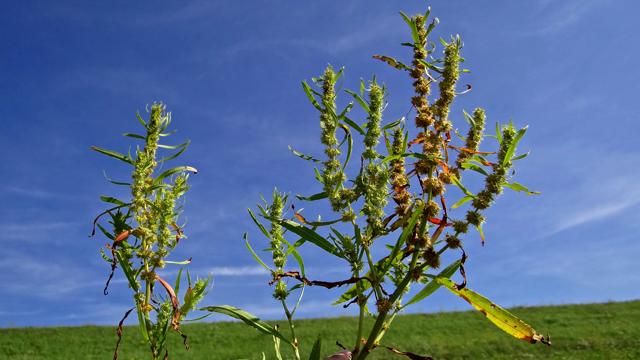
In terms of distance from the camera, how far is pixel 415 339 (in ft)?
58.0

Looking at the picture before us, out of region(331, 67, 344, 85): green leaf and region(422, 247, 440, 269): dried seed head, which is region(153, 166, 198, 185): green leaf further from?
region(422, 247, 440, 269): dried seed head

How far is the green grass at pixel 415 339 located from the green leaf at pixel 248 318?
1442 cm

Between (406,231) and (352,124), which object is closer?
(406,231)

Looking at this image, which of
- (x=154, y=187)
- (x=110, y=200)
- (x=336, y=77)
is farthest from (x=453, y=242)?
(x=110, y=200)

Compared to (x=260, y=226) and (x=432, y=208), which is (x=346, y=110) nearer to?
(x=432, y=208)

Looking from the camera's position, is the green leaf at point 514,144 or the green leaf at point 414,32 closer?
the green leaf at point 514,144

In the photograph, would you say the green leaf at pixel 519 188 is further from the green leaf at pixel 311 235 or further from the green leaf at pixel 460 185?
the green leaf at pixel 311 235

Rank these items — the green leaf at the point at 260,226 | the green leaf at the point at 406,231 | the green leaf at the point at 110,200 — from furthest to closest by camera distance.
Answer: the green leaf at the point at 110,200
the green leaf at the point at 260,226
the green leaf at the point at 406,231

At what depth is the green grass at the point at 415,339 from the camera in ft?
50.0

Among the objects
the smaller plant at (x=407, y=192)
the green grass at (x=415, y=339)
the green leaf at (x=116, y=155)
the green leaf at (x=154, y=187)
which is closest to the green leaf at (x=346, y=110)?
the smaller plant at (x=407, y=192)

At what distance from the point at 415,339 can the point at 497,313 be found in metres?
18.0

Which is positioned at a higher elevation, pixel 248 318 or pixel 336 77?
pixel 336 77

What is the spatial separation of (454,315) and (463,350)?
745 cm

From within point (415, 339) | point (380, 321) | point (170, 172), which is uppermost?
point (170, 172)
